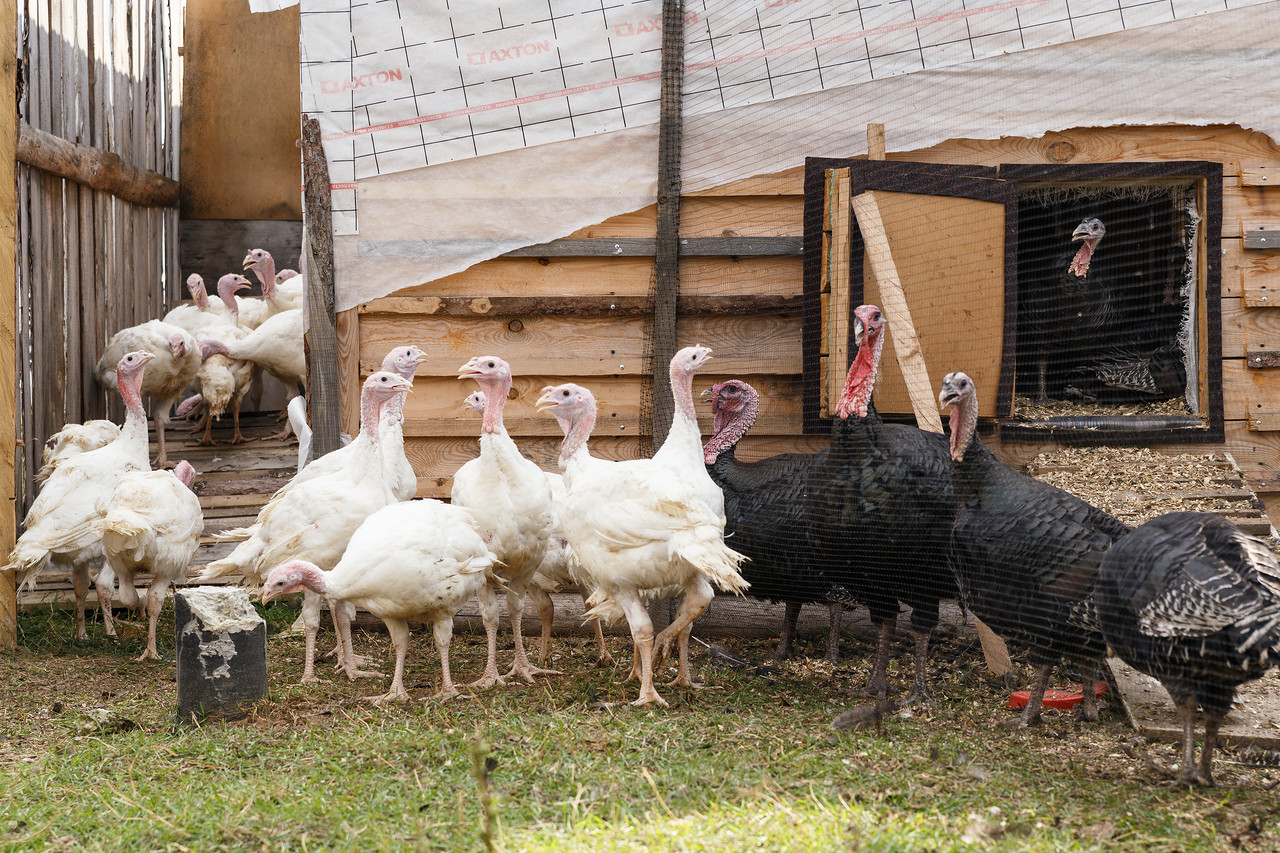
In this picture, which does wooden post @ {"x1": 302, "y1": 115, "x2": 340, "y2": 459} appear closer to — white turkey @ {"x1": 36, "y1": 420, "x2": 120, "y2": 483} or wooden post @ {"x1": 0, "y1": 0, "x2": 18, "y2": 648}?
white turkey @ {"x1": 36, "y1": 420, "x2": 120, "y2": 483}

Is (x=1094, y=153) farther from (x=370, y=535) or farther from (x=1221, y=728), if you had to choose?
(x=370, y=535)

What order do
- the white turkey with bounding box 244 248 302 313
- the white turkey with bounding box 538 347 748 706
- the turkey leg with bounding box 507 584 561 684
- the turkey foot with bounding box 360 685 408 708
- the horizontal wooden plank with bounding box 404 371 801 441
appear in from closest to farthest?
the white turkey with bounding box 538 347 748 706 < the turkey foot with bounding box 360 685 408 708 < the turkey leg with bounding box 507 584 561 684 < the horizontal wooden plank with bounding box 404 371 801 441 < the white turkey with bounding box 244 248 302 313

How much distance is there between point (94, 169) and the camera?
751 cm

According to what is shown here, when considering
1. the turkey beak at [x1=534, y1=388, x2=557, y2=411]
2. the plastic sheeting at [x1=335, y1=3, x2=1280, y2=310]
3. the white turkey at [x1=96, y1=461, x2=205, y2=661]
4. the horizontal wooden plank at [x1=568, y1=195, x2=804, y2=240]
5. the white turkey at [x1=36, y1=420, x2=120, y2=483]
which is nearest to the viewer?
the turkey beak at [x1=534, y1=388, x2=557, y2=411]

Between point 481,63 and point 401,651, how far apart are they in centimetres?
331

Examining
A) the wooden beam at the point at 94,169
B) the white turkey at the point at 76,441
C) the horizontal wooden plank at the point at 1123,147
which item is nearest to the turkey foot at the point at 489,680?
the white turkey at the point at 76,441

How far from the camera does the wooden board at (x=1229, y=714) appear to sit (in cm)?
→ 397

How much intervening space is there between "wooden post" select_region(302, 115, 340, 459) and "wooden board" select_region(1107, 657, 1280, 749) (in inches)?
169

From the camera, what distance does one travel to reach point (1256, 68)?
566 cm

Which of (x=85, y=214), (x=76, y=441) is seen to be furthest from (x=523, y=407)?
(x=85, y=214)

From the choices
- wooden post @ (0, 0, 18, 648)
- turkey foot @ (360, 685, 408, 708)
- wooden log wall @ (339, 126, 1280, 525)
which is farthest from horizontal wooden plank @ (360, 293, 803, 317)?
turkey foot @ (360, 685, 408, 708)

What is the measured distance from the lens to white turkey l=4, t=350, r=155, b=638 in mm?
5652

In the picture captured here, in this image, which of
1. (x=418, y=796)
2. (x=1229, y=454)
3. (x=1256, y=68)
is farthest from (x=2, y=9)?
(x=1229, y=454)

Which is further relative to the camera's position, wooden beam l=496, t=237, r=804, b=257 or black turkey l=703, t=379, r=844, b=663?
wooden beam l=496, t=237, r=804, b=257
